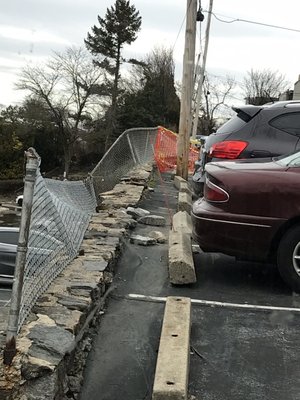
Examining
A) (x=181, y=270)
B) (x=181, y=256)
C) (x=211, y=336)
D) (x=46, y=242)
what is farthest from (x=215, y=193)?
(x=46, y=242)

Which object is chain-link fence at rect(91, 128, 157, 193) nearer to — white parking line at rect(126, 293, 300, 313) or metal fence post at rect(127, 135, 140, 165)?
metal fence post at rect(127, 135, 140, 165)

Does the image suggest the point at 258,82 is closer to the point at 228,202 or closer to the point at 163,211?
the point at 163,211

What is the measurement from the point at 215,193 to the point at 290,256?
94cm

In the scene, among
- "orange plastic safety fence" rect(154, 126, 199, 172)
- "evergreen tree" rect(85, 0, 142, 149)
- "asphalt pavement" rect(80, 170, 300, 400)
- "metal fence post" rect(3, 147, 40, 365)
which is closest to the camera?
"metal fence post" rect(3, 147, 40, 365)

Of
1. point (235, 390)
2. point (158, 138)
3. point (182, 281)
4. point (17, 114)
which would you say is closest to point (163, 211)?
point (182, 281)

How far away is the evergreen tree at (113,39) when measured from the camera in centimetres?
5838

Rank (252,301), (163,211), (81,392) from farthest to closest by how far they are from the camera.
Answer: (163,211), (252,301), (81,392)

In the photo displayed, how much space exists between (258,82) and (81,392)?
2596 inches

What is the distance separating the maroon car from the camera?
514 cm

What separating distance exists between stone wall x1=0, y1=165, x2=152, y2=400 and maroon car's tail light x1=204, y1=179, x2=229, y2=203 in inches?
47.1

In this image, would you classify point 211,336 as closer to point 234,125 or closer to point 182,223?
point 182,223

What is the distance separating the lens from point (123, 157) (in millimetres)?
13953

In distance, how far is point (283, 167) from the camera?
5371 mm

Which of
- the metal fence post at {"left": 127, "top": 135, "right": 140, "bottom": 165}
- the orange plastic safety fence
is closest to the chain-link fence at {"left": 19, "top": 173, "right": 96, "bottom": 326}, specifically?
the metal fence post at {"left": 127, "top": 135, "right": 140, "bottom": 165}
